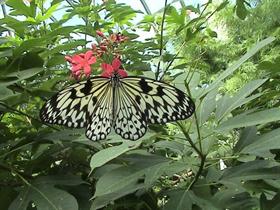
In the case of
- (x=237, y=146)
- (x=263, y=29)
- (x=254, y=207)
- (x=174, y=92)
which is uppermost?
(x=174, y=92)

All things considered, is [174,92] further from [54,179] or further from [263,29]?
[263,29]

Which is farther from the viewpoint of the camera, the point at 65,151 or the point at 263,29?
the point at 263,29

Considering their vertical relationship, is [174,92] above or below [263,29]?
above

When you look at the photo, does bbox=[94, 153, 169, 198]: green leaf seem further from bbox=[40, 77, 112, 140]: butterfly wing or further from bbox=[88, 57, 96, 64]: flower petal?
bbox=[88, 57, 96, 64]: flower petal

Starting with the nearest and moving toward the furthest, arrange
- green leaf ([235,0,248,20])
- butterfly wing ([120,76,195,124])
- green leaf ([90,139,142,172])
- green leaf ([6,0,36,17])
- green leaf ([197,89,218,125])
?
green leaf ([90,139,142,172]) → butterfly wing ([120,76,195,124]) → green leaf ([197,89,218,125]) → green leaf ([235,0,248,20]) → green leaf ([6,0,36,17])

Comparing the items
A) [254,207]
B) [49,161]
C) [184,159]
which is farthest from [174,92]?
[49,161]

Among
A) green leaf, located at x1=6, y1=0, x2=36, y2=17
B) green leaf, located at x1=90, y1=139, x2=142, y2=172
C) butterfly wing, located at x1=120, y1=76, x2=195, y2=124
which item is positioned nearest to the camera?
green leaf, located at x1=90, y1=139, x2=142, y2=172

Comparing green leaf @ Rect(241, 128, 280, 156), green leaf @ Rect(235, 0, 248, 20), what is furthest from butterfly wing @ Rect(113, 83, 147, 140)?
green leaf @ Rect(235, 0, 248, 20)
